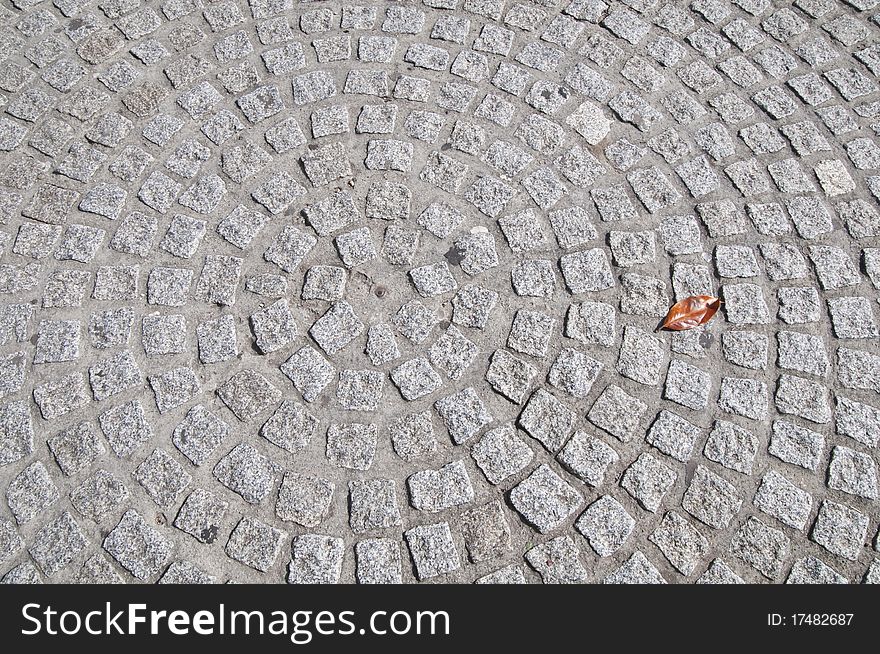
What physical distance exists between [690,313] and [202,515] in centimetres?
289

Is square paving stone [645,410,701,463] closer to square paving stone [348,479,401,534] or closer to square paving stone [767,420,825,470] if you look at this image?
square paving stone [767,420,825,470]

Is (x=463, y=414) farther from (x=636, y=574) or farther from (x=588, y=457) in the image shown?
(x=636, y=574)

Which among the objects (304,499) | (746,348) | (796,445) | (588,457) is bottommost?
(304,499)

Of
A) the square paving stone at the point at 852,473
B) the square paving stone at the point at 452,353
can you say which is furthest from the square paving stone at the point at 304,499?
the square paving stone at the point at 852,473

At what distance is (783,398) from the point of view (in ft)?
Result: 12.2

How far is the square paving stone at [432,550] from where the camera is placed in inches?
129

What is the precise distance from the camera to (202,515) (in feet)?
11.1

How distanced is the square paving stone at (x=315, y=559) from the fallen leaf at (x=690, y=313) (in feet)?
7.23

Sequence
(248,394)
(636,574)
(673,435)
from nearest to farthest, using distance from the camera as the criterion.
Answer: (636,574)
(673,435)
(248,394)

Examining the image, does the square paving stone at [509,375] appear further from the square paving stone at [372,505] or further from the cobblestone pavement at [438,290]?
the square paving stone at [372,505]

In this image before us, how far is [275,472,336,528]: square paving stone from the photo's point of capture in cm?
339

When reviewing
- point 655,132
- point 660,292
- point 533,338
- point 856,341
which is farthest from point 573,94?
point 856,341

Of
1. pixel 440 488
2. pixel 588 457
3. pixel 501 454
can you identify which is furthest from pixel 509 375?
pixel 440 488

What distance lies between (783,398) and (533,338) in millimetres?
1409
